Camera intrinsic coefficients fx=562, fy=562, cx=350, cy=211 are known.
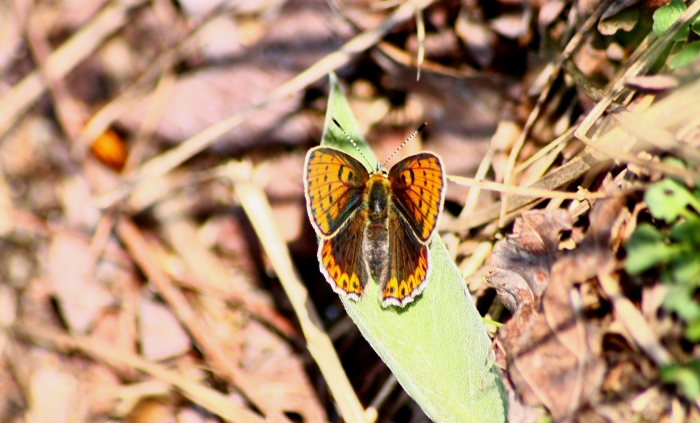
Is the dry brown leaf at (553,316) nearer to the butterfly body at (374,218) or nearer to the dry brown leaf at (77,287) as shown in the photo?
the butterfly body at (374,218)

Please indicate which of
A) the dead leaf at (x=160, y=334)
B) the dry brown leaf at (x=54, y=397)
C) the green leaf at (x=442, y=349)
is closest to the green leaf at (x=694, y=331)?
the green leaf at (x=442, y=349)

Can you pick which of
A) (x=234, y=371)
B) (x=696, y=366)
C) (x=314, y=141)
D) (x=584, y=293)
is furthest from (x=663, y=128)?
(x=234, y=371)

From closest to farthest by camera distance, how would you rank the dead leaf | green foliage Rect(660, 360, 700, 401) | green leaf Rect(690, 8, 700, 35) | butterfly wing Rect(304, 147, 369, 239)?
green foliage Rect(660, 360, 700, 401), green leaf Rect(690, 8, 700, 35), butterfly wing Rect(304, 147, 369, 239), the dead leaf

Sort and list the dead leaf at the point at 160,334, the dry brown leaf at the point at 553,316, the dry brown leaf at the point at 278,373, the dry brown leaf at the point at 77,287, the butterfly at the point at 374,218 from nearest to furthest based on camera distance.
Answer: the dry brown leaf at the point at 553,316 → the butterfly at the point at 374,218 → the dry brown leaf at the point at 278,373 → the dead leaf at the point at 160,334 → the dry brown leaf at the point at 77,287

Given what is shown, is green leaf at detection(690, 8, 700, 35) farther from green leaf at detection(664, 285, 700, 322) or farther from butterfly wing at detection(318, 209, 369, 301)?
butterfly wing at detection(318, 209, 369, 301)

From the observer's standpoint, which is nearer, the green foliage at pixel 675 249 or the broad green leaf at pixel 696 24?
the green foliage at pixel 675 249

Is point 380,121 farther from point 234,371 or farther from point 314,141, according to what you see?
point 234,371

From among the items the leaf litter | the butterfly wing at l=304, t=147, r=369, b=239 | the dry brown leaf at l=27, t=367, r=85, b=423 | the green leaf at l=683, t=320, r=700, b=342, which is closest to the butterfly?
the butterfly wing at l=304, t=147, r=369, b=239
